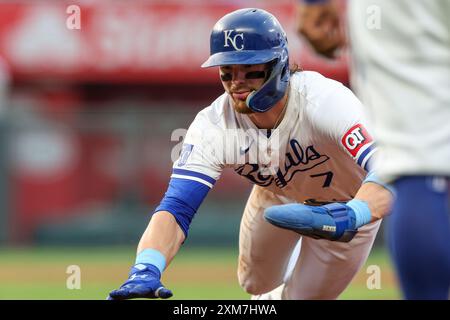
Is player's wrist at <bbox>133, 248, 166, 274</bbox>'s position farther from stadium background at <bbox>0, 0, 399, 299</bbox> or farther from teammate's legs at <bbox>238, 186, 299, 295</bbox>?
stadium background at <bbox>0, 0, 399, 299</bbox>

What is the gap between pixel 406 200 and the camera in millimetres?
2467

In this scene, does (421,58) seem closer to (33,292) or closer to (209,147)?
(209,147)

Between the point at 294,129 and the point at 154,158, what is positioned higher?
the point at 294,129

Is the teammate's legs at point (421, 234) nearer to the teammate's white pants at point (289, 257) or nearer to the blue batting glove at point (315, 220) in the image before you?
the blue batting glove at point (315, 220)

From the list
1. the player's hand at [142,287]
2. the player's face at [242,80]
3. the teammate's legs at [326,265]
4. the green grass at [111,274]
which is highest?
the player's face at [242,80]

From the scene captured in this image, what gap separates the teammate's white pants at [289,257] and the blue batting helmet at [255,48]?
0.93 meters

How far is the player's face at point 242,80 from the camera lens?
170 inches

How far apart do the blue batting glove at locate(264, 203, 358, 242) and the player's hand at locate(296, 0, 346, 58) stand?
773mm

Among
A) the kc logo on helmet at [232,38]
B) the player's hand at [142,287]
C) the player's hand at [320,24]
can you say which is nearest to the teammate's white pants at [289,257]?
the kc logo on helmet at [232,38]

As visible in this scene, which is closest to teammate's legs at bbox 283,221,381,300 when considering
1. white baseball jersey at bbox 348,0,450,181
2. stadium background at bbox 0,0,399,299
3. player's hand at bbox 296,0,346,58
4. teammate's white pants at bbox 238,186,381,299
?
teammate's white pants at bbox 238,186,381,299

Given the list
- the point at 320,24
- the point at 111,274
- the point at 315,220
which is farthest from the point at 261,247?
the point at 111,274

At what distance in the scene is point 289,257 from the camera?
551 centimetres

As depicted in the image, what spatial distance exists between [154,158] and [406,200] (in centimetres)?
1178
